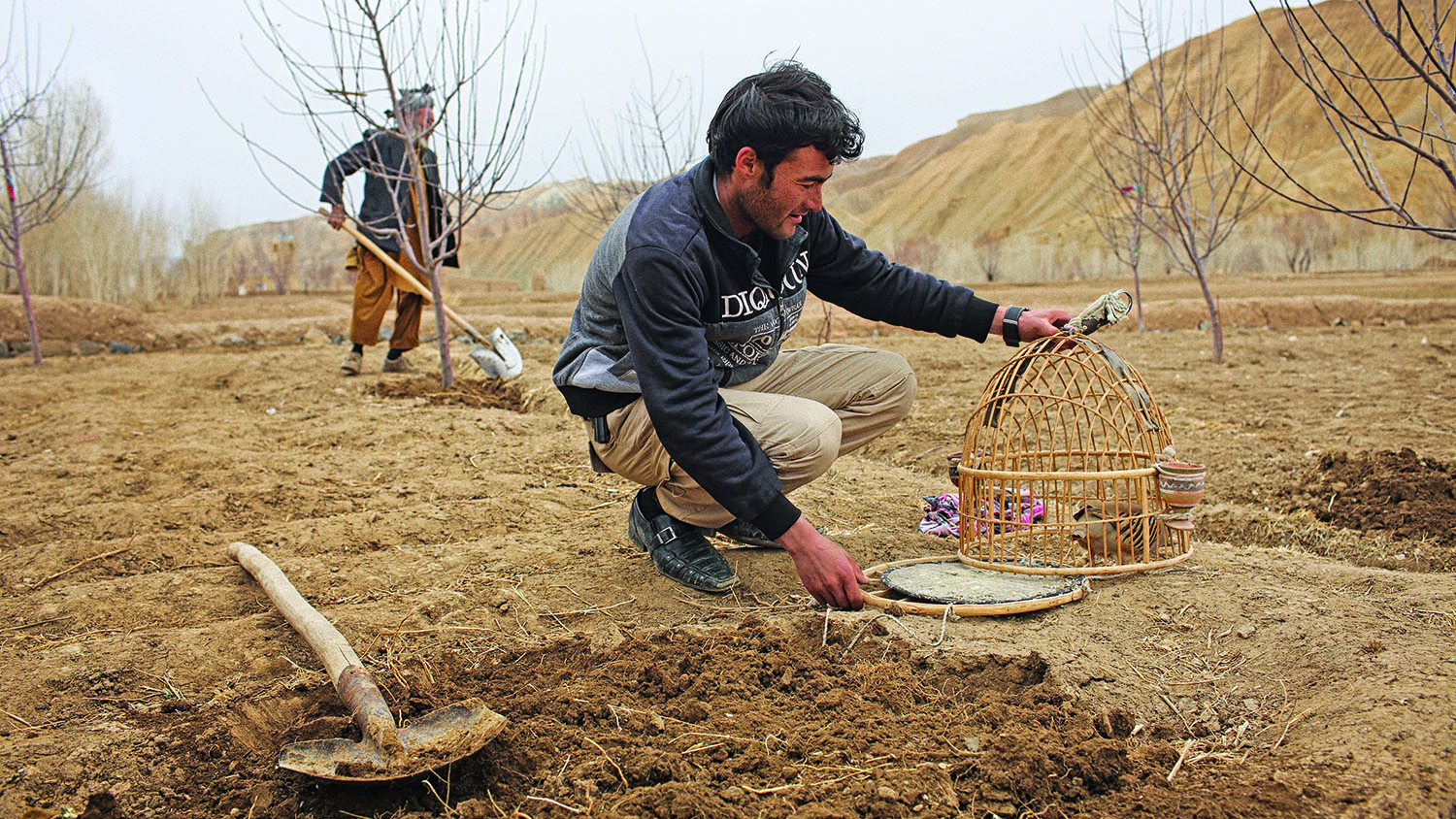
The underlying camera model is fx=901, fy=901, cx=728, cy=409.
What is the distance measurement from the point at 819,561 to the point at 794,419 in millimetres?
567

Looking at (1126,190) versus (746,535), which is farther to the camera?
(1126,190)

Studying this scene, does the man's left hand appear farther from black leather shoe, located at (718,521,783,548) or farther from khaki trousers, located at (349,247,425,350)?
khaki trousers, located at (349,247,425,350)

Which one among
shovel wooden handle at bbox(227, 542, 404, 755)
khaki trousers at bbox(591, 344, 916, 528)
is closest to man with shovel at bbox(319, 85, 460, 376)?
shovel wooden handle at bbox(227, 542, 404, 755)

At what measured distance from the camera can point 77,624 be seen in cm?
245

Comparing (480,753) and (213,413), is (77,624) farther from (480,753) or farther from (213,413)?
(213,413)

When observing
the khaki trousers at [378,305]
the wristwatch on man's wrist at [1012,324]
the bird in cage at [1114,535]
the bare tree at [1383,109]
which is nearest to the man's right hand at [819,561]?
the bird in cage at [1114,535]

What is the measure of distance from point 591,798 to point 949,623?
1.03m

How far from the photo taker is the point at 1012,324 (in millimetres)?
2725

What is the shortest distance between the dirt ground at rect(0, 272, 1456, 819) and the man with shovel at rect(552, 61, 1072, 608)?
0.28 meters

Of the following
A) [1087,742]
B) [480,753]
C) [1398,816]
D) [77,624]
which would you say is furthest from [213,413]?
[1398,816]

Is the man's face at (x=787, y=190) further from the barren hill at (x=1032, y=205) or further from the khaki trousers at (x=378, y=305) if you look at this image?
the barren hill at (x=1032, y=205)

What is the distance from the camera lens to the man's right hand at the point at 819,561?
214 cm

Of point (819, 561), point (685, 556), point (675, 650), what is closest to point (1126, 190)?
point (685, 556)

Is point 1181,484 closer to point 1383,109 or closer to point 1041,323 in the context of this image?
point 1041,323
